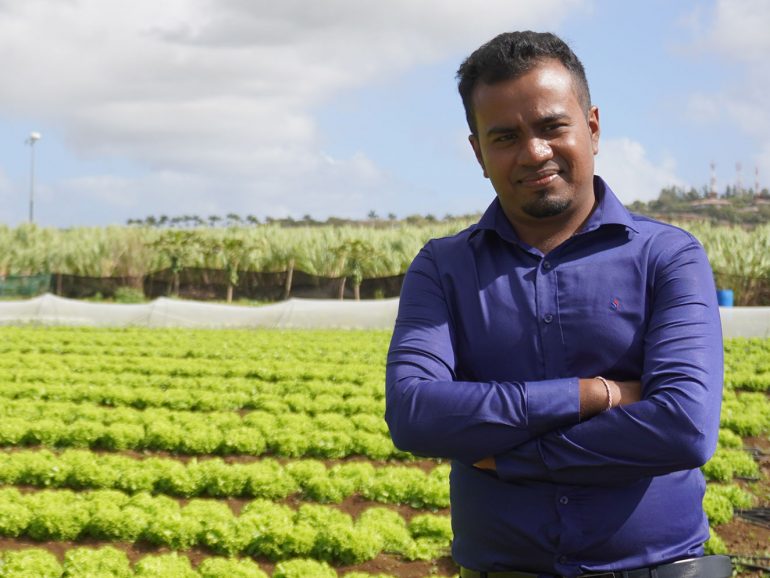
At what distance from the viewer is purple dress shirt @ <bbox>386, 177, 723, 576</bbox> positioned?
2.15m

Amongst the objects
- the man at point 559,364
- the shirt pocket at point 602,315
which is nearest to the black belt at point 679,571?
the man at point 559,364

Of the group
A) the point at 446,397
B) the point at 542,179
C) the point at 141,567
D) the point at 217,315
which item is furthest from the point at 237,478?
the point at 217,315

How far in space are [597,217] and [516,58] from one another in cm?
44

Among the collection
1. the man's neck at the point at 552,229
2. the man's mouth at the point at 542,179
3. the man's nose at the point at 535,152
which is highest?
the man's nose at the point at 535,152

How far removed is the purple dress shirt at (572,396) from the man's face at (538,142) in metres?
0.09

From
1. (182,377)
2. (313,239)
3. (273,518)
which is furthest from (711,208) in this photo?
(273,518)

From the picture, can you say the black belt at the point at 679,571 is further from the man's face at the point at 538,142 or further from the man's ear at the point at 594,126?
the man's ear at the point at 594,126

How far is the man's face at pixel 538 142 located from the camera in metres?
2.25

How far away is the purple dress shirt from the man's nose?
0.20 meters

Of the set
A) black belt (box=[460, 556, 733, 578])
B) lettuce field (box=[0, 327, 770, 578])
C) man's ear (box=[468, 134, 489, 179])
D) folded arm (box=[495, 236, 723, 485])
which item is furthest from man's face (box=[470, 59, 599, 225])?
lettuce field (box=[0, 327, 770, 578])

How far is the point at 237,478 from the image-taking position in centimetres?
773

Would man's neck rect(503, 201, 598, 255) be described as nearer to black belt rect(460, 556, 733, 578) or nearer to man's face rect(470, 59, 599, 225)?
man's face rect(470, 59, 599, 225)

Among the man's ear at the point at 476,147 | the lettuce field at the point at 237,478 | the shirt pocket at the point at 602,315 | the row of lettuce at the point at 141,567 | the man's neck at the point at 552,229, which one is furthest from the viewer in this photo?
the lettuce field at the point at 237,478

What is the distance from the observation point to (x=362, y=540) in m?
6.20
